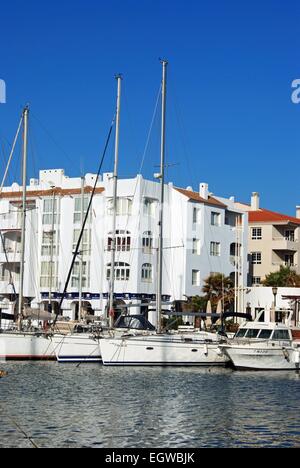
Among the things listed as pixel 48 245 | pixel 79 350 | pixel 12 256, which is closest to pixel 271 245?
pixel 48 245

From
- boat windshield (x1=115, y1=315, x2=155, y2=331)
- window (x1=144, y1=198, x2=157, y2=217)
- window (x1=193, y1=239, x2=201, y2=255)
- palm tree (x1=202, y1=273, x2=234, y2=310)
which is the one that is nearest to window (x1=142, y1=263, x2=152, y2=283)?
window (x1=144, y1=198, x2=157, y2=217)

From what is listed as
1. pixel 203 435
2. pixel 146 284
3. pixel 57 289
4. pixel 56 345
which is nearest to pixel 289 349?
pixel 56 345

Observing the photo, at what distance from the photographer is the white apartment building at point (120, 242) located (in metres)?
89.0

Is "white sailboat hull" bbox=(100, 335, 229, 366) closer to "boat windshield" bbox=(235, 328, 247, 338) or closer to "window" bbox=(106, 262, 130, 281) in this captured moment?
"boat windshield" bbox=(235, 328, 247, 338)

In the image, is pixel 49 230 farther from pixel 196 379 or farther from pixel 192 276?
pixel 196 379

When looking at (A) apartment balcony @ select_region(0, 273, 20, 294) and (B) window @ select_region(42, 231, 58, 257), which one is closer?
(B) window @ select_region(42, 231, 58, 257)

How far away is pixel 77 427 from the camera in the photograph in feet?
92.6

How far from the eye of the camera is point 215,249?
9694 cm

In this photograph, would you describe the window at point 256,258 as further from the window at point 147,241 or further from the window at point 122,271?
the window at point 122,271

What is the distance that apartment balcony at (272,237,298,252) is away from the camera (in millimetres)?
105812

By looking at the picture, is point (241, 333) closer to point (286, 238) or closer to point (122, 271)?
point (122, 271)

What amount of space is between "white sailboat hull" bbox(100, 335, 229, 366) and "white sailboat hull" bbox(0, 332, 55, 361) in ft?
15.3

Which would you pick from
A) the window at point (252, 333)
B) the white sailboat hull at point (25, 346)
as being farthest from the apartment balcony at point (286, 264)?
the white sailboat hull at point (25, 346)

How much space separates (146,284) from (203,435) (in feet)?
203
